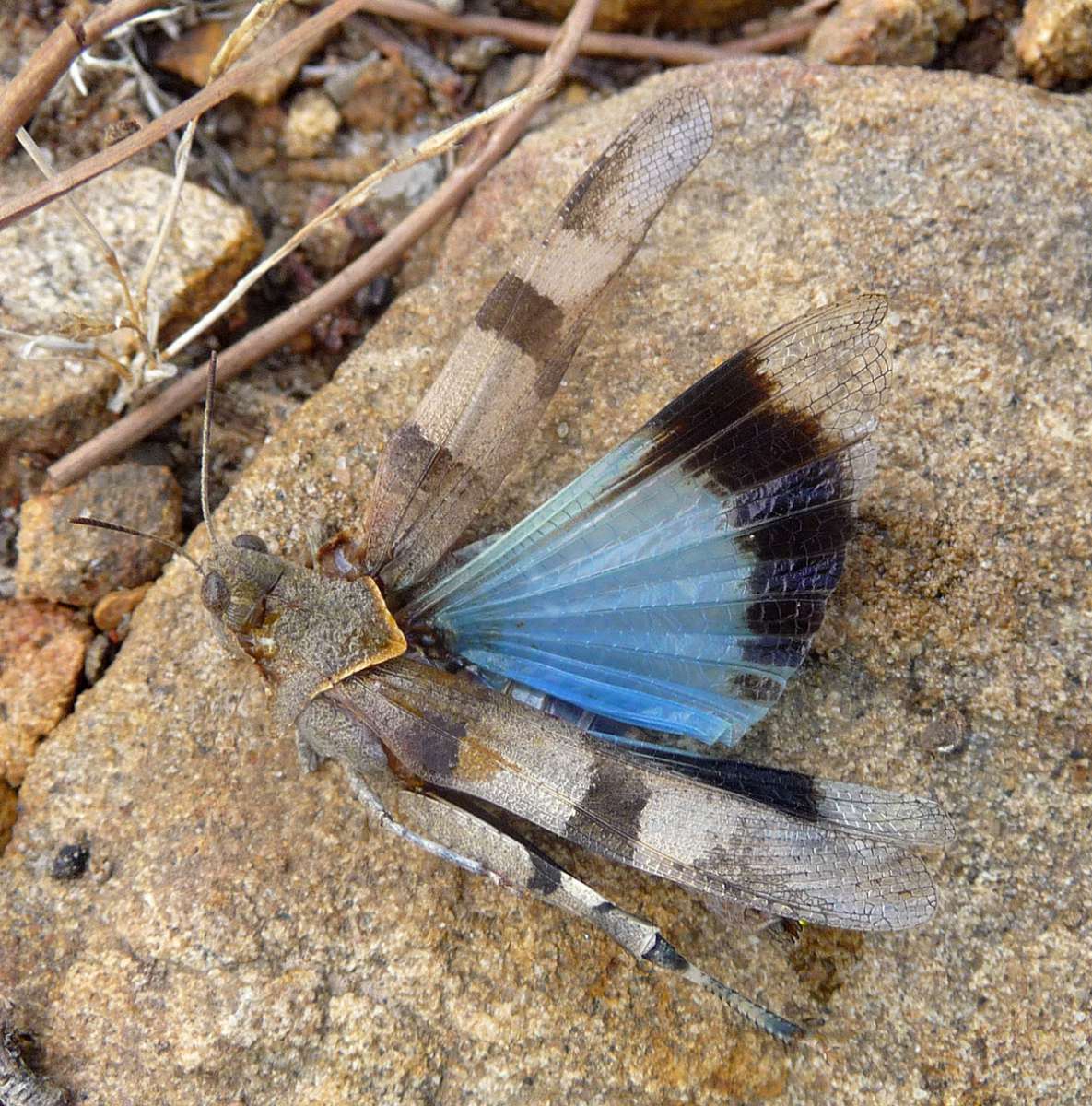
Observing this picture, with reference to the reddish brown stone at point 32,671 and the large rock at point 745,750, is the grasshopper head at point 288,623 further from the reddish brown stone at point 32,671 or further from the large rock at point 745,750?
the reddish brown stone at point 32,671

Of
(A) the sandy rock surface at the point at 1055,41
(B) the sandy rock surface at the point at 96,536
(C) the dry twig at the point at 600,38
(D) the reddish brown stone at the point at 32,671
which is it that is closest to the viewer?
(D) the reddish brown stone at the point at 32,671

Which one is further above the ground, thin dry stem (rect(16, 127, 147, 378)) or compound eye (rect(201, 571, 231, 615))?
thin dry stem (rect(16, 127, 147, 378))

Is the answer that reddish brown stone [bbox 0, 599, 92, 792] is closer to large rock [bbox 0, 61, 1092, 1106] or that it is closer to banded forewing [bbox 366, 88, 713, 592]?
large rock [bbox 0, 61, 1092, 1106]

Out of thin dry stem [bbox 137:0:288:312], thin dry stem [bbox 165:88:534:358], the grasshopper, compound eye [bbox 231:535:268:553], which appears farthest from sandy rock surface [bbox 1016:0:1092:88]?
compound eye [bbox 231:535:268:553]

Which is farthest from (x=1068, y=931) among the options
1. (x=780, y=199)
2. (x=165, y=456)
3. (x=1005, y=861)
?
(x=165, y=456)

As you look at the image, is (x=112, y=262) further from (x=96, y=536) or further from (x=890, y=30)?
(x=890, y=30)

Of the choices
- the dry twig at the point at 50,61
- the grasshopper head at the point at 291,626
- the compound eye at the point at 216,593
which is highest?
the dry twig at the point at 50,61

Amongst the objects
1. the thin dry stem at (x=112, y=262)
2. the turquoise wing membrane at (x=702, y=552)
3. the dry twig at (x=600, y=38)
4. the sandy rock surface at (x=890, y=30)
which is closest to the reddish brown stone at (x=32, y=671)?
the thin dry stem at (x=112, y=262)

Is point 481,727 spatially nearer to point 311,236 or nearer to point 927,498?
point 927,498
